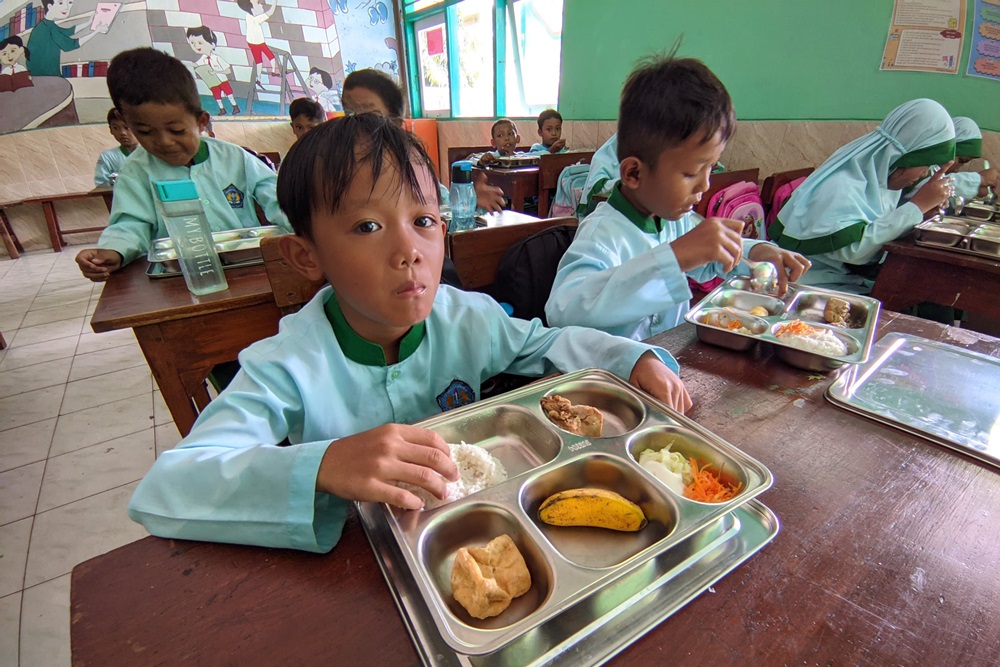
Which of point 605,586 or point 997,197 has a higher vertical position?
point 997,197

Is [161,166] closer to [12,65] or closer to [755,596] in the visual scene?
[755,596]

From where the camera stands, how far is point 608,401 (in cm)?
91

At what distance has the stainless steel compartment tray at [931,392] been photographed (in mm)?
812

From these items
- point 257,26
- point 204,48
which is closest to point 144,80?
point 204,48

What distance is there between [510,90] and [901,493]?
23.0 feet

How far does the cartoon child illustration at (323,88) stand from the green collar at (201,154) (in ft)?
19.3

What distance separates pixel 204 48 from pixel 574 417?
320 inches

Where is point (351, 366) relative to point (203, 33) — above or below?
below

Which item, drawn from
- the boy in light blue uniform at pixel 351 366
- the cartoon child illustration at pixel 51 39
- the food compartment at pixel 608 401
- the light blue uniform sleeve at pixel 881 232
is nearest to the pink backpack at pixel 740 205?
the light blue uniform sleeve at pixel 881 232

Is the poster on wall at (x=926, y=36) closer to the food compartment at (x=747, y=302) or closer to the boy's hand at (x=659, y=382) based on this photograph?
the food compartment at (x=747, y=302)

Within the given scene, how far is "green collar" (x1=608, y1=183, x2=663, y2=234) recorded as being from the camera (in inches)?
59.0

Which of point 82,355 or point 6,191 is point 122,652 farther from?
point 6,191

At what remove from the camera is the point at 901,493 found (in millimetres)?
681

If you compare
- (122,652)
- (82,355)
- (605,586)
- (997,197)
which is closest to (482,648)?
(605,586)
